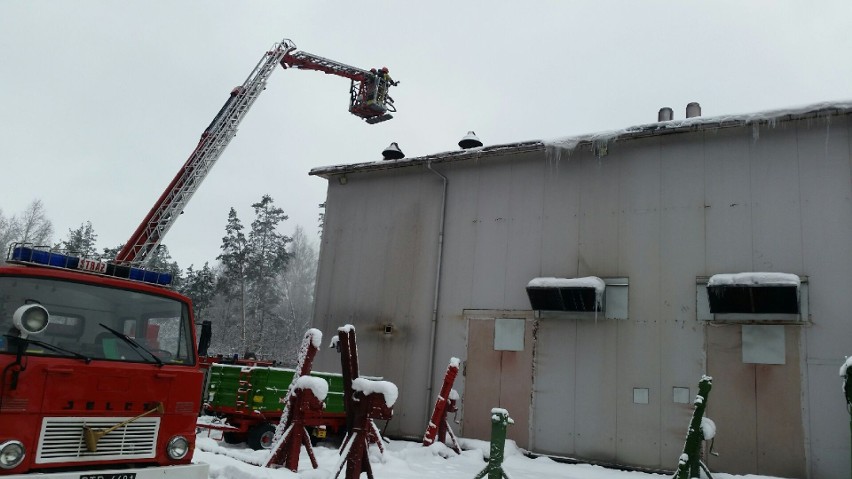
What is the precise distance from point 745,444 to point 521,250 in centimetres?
559

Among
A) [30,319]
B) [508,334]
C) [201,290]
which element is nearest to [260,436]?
[508,334]

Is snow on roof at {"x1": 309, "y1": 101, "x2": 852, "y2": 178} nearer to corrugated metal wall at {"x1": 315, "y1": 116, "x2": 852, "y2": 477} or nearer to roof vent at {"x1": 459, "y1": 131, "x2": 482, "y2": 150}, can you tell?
corrugated metal wall at {"x1": 315, "y1": 116, "x2": 852, "y2": 477}

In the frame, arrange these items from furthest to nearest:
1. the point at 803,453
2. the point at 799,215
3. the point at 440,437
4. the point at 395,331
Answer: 1. the point at 395,331
2. the point at 440,437
3. the point at 799,215
4. the point at 803,453

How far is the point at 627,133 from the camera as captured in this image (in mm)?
11852

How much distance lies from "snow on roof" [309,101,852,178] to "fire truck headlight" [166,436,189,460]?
31.9ft

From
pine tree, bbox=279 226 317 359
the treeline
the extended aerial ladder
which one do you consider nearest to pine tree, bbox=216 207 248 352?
the treeline

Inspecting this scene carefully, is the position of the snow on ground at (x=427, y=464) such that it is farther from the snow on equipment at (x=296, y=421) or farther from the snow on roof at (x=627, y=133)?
the snow on roof at (x=627, y=133)

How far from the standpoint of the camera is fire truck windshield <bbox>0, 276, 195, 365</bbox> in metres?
4.77

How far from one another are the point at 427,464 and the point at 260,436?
322cm

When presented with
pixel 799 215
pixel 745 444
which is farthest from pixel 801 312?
pixel 745 444

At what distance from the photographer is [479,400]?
41.4 ft

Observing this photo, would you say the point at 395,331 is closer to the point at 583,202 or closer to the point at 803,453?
the point at 583,202

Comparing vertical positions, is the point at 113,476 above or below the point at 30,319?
below

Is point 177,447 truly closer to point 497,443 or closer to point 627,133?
point 497,443
